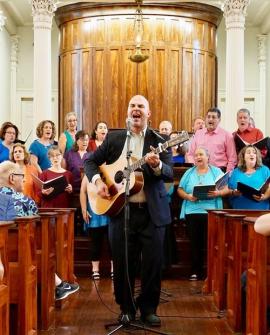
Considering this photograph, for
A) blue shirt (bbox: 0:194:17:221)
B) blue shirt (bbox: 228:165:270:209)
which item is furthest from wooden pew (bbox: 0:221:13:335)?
blue shirt (bbox: 228:165:270:209)

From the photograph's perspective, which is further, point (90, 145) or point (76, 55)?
point (76, 55)

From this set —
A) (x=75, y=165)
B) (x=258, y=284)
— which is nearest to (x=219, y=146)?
(x=75, y=165)

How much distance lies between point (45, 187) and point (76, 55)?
257 inches

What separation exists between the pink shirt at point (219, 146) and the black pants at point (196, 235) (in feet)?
2.56

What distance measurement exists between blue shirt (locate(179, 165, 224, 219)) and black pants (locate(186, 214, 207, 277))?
0.07 meters

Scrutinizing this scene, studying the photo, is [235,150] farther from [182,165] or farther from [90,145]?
[90,145]

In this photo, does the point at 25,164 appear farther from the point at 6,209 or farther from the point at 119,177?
the point at 119,177

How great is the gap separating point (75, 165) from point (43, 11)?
18.2 ft

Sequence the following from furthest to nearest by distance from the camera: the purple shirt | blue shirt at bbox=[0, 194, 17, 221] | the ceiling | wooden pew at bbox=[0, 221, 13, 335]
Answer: the ceiling, the purple shirt, blue shirt at bbox=[0, 194, 17, 221], wooden pew at bbox=[0, 221, 13, 335]

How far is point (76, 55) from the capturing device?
44.6ft

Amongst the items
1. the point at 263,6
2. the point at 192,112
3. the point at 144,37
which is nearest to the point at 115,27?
the point at 144,37

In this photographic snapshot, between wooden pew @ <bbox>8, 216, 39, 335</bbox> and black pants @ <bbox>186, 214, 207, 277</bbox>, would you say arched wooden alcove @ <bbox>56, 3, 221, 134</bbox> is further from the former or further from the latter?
wooden pew @ <bbox>8, 216, 39, 335</bbox>

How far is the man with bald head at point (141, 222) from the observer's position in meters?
4.93

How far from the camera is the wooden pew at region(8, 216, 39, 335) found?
14.6ft
